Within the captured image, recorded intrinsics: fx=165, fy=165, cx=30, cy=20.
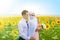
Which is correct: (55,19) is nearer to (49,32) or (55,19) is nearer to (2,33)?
(49,32)

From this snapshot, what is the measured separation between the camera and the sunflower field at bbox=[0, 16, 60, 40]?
5.50 feet

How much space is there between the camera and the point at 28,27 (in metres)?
1.67

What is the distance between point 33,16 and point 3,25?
1.05ft

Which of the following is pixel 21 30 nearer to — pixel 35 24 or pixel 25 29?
pixel 25 29

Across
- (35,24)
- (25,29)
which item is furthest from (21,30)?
(35,24)

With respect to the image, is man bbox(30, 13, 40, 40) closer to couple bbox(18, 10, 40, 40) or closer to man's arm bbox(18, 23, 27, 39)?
couple bbox(18, 10, 40, 40)

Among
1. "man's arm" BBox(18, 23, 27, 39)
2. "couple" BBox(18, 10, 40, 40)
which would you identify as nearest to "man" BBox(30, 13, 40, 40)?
"couple" BBox(18, 10, 40, 40)

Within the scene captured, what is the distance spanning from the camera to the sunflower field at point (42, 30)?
66.0 inches

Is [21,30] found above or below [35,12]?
below

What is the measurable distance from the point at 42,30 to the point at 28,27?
15cm

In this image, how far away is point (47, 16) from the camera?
1712 millimetres

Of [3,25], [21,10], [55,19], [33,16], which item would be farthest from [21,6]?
[55,19]

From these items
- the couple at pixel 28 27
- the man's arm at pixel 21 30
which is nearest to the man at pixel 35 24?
the couple at pixel 28 27

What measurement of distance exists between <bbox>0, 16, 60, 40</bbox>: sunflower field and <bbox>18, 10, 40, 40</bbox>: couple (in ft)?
0.14
